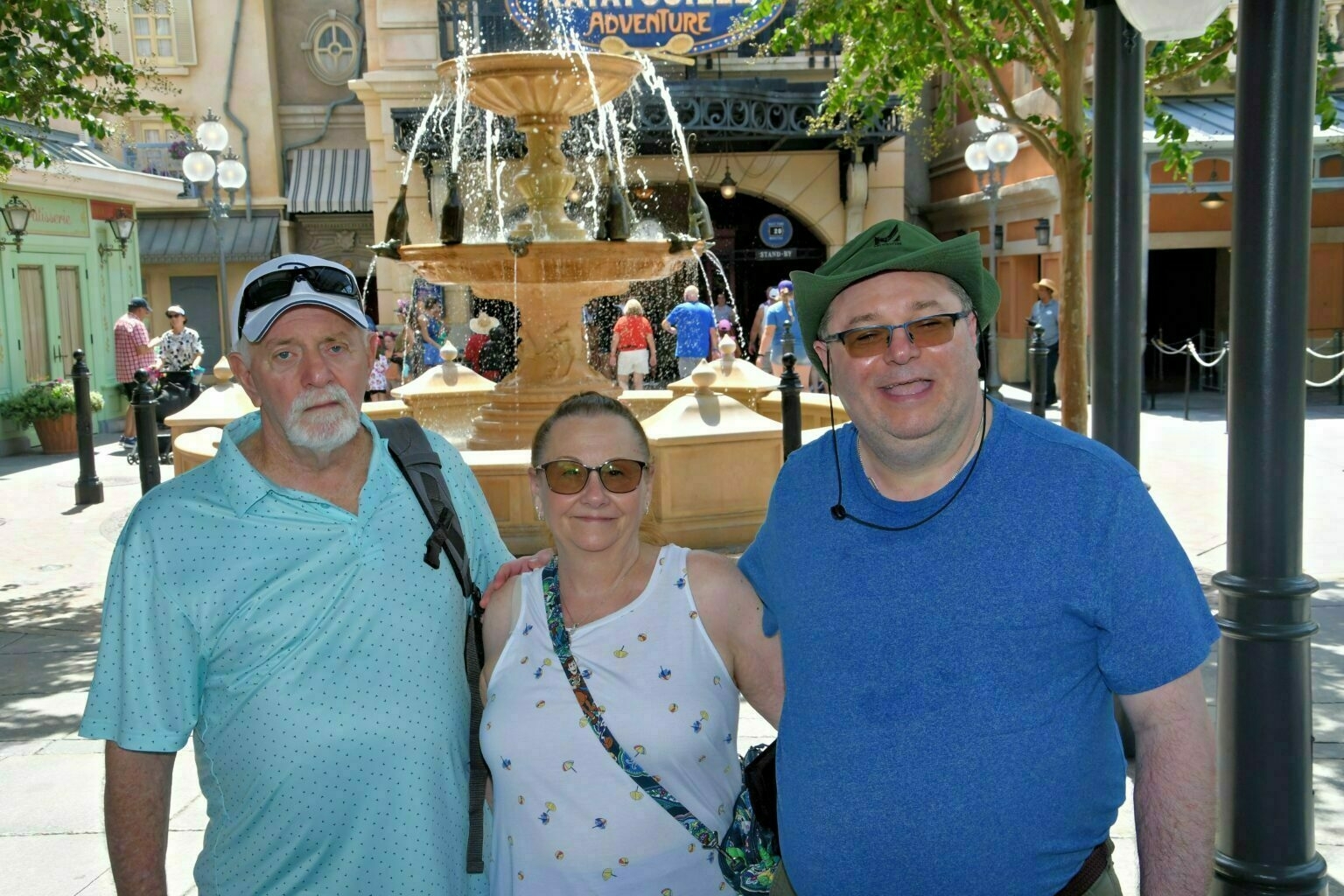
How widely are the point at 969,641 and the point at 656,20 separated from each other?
72.4 feet

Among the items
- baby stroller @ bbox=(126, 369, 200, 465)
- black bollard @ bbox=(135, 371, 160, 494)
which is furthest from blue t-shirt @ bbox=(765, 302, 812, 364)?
black bollard @ bbox=(135, 371, 160, 494)

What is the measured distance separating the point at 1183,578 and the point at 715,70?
23.0 meters

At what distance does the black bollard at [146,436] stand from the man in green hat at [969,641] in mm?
Answer: 8468

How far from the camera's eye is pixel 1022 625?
2174 millimetres

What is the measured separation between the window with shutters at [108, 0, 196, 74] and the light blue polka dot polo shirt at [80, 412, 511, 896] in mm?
28892

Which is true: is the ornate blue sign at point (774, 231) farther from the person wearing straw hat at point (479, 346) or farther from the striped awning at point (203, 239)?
the striped awning at point (203, 239)

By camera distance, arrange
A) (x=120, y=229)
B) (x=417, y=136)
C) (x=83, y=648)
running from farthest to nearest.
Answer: (x=120, y=229)
(x=417, y=136)
(x=83, y=648)

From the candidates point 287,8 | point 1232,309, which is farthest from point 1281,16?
point 287,8

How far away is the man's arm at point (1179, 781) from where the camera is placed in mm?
2180

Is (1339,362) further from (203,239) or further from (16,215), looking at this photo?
(203,239)

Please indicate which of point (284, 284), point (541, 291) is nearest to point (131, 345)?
point (541, 291)

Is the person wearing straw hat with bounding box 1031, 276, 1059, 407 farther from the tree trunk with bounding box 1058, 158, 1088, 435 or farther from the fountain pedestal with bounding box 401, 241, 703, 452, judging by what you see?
the fountain pedestal with bounding box 401, 241, 703, 452

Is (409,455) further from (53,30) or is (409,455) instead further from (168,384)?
(168,384)

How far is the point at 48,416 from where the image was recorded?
56.1 feet
